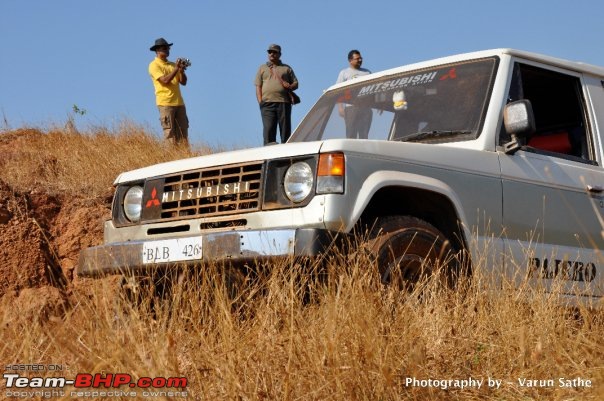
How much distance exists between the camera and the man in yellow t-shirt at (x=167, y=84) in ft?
34.7

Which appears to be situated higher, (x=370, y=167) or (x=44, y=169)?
(x=370, y=167)

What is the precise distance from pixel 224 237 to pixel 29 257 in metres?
4.26

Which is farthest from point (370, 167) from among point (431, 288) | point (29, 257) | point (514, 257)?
point (29, 257)

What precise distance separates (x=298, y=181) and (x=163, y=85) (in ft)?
23.1

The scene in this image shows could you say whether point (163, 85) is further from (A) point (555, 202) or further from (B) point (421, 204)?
(B) point (421, 204)

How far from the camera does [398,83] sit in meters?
5.18

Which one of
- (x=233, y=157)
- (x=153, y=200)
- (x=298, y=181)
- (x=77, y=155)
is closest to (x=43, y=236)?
(x=77, y=155)

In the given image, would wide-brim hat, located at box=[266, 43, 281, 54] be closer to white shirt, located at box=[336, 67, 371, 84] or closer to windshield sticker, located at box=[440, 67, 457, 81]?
white shirt, located at box=[336, 67, 371, 84]

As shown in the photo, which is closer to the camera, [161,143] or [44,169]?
[44,169]

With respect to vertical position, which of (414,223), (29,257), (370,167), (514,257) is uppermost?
(370,167)

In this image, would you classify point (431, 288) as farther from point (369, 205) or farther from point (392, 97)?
point (392, 97)

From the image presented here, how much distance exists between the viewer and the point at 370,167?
398 cm

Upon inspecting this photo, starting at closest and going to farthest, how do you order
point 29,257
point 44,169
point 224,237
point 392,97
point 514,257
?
point 224,237
point 514,257
point 392,97
point 29,257
point 44,169

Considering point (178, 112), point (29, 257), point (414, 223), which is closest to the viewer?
point (414, 223)
